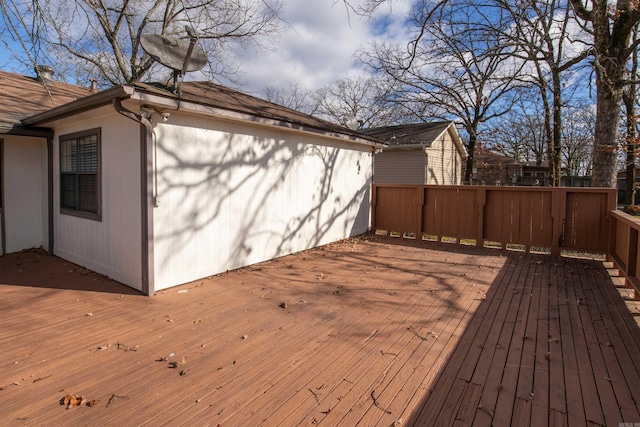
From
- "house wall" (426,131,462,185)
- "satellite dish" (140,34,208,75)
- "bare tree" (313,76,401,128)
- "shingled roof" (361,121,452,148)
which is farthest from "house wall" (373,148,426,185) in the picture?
"bare tree" (313,76,401,128)

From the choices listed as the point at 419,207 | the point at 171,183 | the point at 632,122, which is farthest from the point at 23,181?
the point at 632,122

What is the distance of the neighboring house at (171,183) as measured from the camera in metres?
4.34

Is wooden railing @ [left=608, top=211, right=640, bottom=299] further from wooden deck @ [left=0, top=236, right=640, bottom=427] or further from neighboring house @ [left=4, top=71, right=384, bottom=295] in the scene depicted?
neighboring house @ [left=4, top=71, right=384, bottom=295]

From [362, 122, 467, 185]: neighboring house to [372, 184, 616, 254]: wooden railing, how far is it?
4661 mm

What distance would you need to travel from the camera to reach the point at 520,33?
1005cm

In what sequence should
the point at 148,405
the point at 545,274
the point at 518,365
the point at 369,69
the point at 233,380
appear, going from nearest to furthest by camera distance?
the point at 148,405 → the point at 233,380 → the point at 518,365 → the point at 545,274 → the point at 369,69

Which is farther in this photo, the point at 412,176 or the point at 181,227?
the point at 412,176

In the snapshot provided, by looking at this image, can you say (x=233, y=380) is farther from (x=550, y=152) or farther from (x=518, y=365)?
(x=550, y=152)

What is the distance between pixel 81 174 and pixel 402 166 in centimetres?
1154

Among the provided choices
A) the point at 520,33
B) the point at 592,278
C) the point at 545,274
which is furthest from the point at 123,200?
the point at 520,33

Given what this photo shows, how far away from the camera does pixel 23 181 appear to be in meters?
6.33

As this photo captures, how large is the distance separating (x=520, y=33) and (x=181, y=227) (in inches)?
420

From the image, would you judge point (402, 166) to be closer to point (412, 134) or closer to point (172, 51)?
point (412, 134)

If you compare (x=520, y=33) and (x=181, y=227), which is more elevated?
(x=520, y=33)
